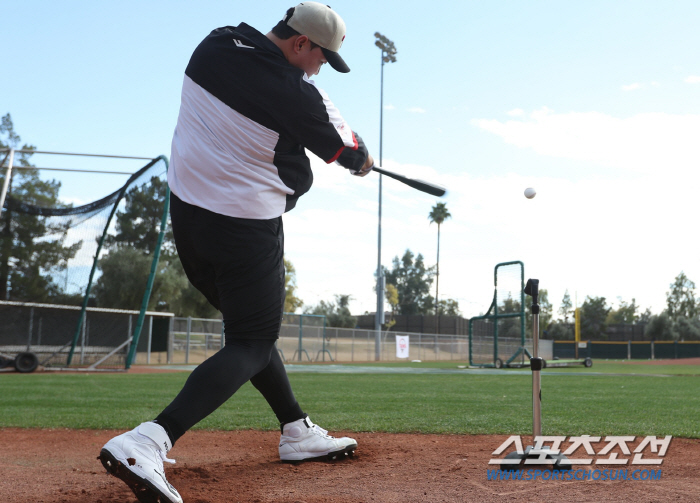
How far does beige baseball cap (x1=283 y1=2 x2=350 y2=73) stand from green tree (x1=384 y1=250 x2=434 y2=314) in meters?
94.8

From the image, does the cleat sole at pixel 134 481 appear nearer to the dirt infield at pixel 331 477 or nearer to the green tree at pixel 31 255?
the dirt infield at pixel 331 477

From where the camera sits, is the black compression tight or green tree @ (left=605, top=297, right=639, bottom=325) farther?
green tree @ (left=605, top=297, right=639, bottom=325)

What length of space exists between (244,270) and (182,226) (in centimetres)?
33

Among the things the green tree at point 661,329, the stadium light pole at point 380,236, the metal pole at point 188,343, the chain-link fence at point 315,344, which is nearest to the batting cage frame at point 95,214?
the chain-link fence at point 315,344

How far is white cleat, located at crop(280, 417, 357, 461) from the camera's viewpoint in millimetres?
2945

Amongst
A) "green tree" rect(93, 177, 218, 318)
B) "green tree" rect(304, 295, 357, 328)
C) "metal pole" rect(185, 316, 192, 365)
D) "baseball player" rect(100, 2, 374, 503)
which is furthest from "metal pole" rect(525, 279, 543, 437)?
"green tree" rect(304, 295, 357, 328)

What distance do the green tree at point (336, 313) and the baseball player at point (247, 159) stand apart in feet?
Result: 183

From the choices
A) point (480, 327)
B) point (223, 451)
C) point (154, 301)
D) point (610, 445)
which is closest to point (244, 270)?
point (223, 451)

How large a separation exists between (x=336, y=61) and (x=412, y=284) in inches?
3772

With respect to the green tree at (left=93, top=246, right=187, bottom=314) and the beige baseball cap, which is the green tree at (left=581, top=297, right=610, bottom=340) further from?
the beige baseball cap

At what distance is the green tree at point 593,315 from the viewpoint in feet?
248

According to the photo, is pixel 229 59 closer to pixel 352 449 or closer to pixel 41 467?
pixel 352 449

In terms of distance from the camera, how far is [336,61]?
2488mm

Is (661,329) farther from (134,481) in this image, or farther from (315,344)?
(134,481)
